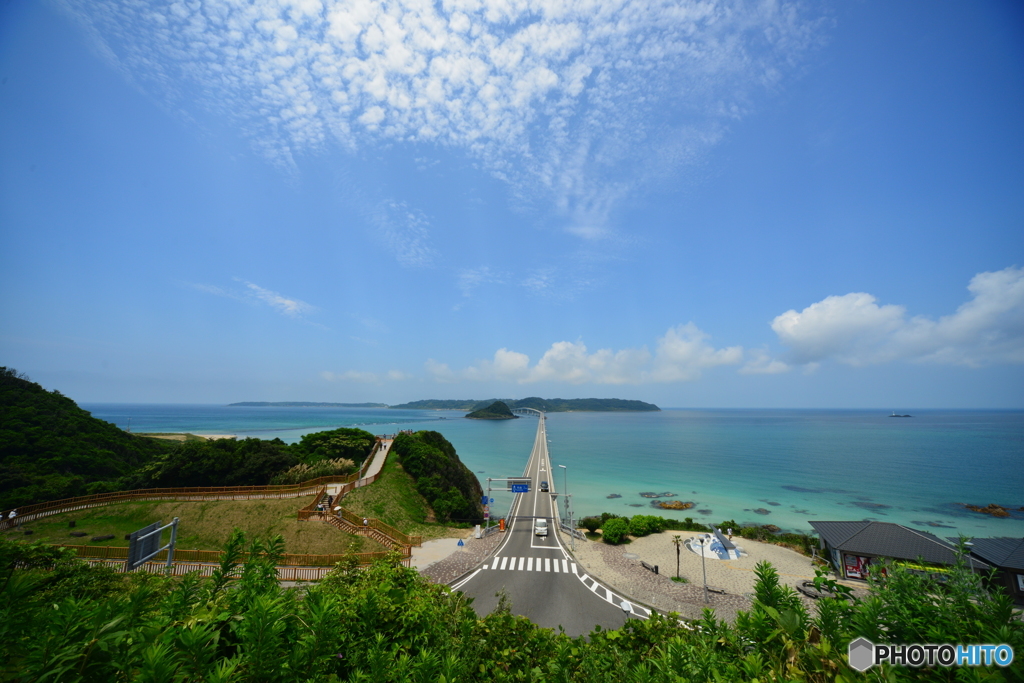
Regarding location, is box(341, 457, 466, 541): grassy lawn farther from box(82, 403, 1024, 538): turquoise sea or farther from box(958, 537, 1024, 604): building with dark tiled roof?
box(958, 537, 1024, 604): building with dark tiled roof

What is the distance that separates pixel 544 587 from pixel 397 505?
14.7 m

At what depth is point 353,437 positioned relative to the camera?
138 ft

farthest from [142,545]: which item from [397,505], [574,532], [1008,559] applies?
[1008,559]

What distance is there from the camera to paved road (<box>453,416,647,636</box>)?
18.2 metres

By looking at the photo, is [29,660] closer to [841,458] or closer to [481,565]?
[481,565]

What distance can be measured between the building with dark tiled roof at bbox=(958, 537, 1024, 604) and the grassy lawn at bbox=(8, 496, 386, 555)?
35.6 meters

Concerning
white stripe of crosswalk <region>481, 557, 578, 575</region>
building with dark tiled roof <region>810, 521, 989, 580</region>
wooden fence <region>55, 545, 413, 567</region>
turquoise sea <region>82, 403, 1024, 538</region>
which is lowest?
turquoise sea <region>82, 403, 1024, 538</region>

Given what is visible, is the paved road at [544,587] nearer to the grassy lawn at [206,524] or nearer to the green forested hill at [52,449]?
the grassy lawn at [206,524]

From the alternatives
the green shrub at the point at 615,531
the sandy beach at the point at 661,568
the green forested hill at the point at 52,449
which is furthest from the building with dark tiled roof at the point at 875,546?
the green forested hill at the point at 52,449

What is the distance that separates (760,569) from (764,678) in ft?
6.02

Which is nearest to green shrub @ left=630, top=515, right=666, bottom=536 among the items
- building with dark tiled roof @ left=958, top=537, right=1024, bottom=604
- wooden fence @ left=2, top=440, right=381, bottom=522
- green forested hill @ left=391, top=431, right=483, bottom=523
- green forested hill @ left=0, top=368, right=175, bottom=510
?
green forested hill @ left=391, top=431, right=483, bottom=523

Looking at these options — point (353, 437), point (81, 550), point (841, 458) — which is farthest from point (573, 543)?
point (841, 458)

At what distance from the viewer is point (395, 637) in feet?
15.0

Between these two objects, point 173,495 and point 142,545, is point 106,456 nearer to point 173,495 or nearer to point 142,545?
point 173,495
